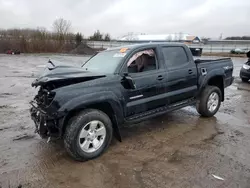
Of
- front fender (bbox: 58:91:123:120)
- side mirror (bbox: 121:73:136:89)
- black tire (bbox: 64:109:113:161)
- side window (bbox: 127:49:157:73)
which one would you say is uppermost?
side window (bbox: 127:49:157:73)

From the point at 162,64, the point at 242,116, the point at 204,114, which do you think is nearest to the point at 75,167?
the point at 162,64

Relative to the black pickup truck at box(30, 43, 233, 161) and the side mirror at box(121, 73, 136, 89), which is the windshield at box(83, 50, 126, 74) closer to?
the black pickup truck at box(30, 43, 233, 161)

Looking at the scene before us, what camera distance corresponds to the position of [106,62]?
4.47 metres

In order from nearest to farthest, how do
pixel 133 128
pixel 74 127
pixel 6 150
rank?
pixel 74 127 < pixel 6 150 < pixel 133 128

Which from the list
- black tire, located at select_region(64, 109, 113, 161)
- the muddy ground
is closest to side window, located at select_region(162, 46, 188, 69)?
the muddy ground

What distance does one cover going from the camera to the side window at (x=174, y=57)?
4701mm

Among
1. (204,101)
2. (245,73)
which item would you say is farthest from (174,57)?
(245,73)

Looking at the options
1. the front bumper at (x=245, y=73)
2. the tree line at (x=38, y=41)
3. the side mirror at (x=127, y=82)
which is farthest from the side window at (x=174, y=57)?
the tree line at (x=38, y=41)

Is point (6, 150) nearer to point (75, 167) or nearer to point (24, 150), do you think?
point (24, 150)

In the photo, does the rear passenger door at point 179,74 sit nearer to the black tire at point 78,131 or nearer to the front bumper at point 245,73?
the black tire at point 78,131

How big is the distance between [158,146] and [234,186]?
1.43 meters

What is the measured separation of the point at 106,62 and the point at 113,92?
983 millimetres

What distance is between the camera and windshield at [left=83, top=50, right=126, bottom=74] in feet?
13.6

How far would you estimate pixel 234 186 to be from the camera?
9.60 feet
